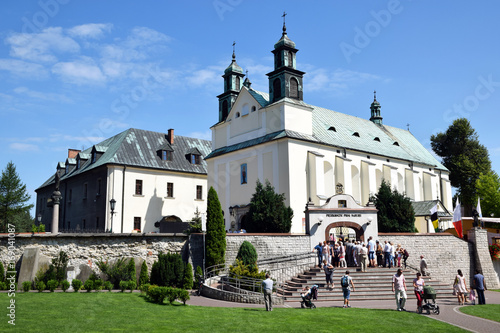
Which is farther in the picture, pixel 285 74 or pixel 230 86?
pixel 230 86

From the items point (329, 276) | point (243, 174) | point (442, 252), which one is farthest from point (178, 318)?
point (243, 174)

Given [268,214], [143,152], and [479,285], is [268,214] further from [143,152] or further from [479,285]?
[143,152]

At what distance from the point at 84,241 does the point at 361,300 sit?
14.1 m

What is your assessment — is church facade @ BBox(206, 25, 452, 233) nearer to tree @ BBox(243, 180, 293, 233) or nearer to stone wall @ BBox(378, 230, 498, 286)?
tree @ BBox(243, 180, 293, 233)

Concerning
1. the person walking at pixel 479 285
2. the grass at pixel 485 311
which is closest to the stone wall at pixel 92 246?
the grass at pixel 485 311

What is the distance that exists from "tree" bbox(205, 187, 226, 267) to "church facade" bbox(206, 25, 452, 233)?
353 inches

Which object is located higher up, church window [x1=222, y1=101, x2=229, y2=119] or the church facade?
church window [x1=222, y1=101, x2=229, y2=119]

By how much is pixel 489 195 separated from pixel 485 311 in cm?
3447

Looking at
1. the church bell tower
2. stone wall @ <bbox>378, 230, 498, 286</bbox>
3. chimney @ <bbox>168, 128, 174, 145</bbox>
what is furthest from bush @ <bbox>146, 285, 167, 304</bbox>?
chimney @ <bbox>168, 128, 174, 145</bbox>

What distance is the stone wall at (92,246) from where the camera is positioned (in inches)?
884

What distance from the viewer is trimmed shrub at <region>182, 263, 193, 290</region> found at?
24.0 metres

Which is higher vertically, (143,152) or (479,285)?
(143,152)

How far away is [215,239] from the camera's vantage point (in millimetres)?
25750

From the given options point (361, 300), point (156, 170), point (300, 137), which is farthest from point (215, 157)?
point (361, 300)
